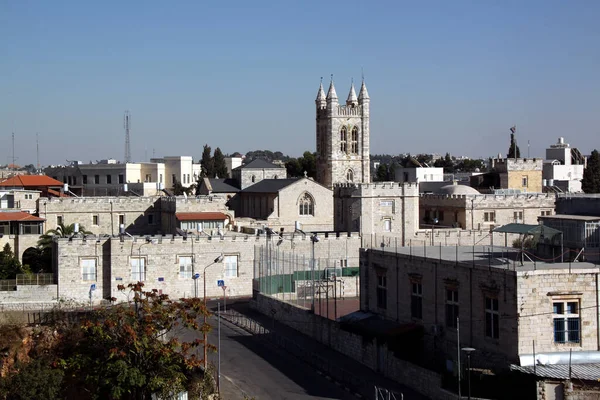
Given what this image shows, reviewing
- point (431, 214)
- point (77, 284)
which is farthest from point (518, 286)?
point (431, 214)

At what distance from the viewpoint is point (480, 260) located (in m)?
30.5

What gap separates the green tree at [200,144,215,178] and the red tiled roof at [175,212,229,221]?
4170 cm

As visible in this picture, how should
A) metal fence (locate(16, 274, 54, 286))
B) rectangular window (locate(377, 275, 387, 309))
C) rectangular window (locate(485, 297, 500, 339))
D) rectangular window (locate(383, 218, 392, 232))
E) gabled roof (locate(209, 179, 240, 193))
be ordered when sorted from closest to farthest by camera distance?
1. rectangular window (locate(485, 297, 500, 339))
2. rectangular window (locate(377, 275, 387, 309))
3. metal fence (locate(16, 274, 54, 286))
4. rectangular window (locate(383, 218, 392, 232))
5. gabled roof (locate(209, 179, 240, 193))

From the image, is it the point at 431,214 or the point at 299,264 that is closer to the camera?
the point at 299,264

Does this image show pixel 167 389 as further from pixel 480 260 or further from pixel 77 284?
pixel 77 284

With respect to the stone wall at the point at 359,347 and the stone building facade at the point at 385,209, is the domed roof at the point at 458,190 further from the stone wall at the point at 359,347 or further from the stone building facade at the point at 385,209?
the stone wall at the point at 359,347

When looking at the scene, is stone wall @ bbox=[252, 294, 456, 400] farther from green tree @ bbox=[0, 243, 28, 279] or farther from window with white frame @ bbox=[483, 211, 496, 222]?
window with white frame @ bbox=[483, 211, 496, 222]

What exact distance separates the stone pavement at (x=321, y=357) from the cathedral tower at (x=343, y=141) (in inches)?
1630

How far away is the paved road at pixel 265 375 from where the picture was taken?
3014cm

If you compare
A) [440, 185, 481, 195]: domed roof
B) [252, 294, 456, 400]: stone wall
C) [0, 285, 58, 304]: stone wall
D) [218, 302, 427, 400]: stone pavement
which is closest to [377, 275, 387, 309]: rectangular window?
[252, 294, 456, 400]: stone wall

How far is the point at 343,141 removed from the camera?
8794 cm

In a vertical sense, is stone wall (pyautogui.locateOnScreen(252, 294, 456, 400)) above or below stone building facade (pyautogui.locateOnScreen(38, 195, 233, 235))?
below

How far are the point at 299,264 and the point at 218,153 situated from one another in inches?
2452

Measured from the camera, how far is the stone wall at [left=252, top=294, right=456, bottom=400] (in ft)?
94.4
